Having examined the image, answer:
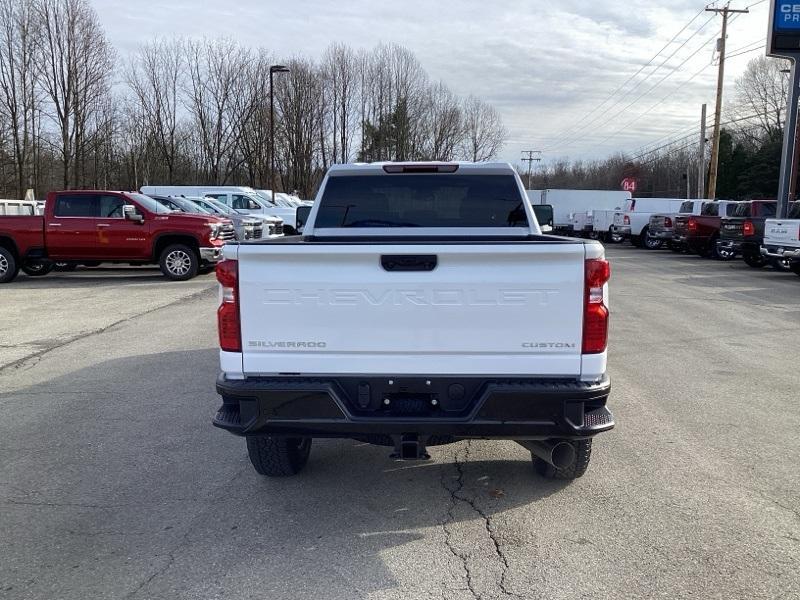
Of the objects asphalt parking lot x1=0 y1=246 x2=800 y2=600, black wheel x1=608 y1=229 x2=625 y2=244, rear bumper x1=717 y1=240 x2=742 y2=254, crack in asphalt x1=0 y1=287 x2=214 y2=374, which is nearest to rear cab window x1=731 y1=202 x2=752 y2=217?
rear bumper x1=717 y1=240 x2=742 y2=254

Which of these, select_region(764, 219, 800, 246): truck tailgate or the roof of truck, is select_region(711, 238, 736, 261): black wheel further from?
the roof of truck

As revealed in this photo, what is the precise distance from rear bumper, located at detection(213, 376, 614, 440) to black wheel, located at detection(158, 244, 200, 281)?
13.8m

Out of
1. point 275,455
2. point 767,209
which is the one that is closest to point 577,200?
point 767,209

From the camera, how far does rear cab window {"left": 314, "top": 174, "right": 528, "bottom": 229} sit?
5543 millimetres

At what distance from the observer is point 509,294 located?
143 inches

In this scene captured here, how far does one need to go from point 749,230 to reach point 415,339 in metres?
20.4

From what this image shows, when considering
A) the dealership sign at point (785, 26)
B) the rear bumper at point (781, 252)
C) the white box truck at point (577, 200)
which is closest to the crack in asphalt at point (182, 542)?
the rear bumper at point (781, 252)

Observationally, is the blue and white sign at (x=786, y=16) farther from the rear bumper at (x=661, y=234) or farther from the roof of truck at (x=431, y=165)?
the roof of truck at (x=431, y=165)

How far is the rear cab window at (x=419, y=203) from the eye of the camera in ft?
18.2

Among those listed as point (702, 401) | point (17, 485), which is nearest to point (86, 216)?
point (17, 485)

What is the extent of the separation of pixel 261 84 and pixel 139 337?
44.4 metres

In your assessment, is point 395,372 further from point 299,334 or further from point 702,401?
point 702,401

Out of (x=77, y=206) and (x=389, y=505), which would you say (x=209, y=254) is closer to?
(x=77, y=206)

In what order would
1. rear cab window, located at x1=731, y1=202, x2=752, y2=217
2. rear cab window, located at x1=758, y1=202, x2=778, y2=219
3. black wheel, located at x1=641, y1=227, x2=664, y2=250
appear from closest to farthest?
rear cab window, located at x1=758, y1=202, x2=778, y2=219
rear cab window, located at x1=731, y1=202, x2=752, y2=217
black wheel, located at x1=641, y1=227, x2=664, y2=250
